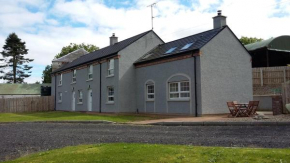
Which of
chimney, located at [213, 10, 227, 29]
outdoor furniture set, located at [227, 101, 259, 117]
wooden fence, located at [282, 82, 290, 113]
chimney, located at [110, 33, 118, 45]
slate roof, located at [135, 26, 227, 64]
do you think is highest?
chimney, located at [110, 33, 118, 45]

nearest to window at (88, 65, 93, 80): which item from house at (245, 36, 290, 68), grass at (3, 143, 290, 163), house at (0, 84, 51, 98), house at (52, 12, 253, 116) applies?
house at (52, 12, 253, 116)

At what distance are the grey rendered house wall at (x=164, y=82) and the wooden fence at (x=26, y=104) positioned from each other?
18.1 meters

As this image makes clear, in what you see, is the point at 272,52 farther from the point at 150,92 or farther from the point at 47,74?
the point at 47,74

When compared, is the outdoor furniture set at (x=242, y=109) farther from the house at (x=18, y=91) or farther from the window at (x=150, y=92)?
the house at (x=18, y=91)

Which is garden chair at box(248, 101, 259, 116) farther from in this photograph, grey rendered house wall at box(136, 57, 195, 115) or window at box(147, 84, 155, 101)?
window at box(147, 84, 155, 101)

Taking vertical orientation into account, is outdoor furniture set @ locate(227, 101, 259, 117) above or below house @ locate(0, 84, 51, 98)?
below

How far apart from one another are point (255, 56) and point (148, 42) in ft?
48.9

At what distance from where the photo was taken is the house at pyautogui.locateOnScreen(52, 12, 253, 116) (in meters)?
18.7

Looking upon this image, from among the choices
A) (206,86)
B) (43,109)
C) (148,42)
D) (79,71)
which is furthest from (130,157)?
(43,109)

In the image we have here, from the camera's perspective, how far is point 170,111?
20.2 metres

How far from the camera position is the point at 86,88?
29.2 metres

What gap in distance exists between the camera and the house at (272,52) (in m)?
32.7

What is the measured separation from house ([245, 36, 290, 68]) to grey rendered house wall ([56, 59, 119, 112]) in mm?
17683

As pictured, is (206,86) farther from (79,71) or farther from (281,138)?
(79,71)
